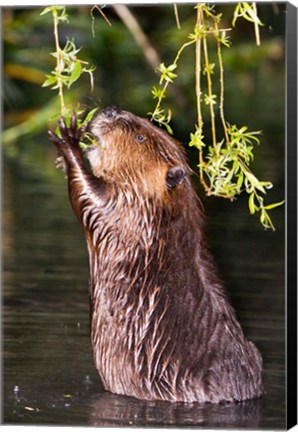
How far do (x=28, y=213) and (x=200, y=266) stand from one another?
11.2 feet

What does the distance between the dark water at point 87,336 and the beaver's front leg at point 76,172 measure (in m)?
0.45

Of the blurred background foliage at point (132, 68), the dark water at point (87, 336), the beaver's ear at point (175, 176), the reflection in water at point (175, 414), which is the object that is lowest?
the reflection in water at point (175, 414)

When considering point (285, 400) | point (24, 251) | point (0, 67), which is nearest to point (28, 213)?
point (24, 251)

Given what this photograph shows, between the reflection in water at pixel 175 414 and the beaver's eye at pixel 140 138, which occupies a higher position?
the beaver's eye at pixel 140 138

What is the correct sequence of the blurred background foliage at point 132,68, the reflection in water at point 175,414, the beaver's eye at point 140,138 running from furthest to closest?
the blurred background foliage at point 132,68
the beaver's eye at point 140,138
the reflection in water at point 175,414

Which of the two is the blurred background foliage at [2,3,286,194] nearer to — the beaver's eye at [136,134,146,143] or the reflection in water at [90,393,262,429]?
the beaver's eye at [136,134,146,143]

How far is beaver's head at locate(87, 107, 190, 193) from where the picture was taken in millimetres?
4172

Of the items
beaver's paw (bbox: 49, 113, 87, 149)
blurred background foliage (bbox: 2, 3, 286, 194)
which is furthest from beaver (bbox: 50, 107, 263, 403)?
blurred background foliage (bbox: 2, 3, 286, 194)

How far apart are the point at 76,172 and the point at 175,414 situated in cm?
75

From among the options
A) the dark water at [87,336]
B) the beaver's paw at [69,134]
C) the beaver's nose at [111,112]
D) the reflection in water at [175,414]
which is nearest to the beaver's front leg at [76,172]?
the beaver's paw at [69,134]

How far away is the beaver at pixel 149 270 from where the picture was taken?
13.5 feet

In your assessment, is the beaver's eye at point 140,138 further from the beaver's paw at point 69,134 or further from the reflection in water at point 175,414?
the reflection in water at point 175,414

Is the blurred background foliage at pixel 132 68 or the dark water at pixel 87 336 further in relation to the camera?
the blurred background foliage at pixel 132 68

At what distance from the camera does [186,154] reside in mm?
4199
